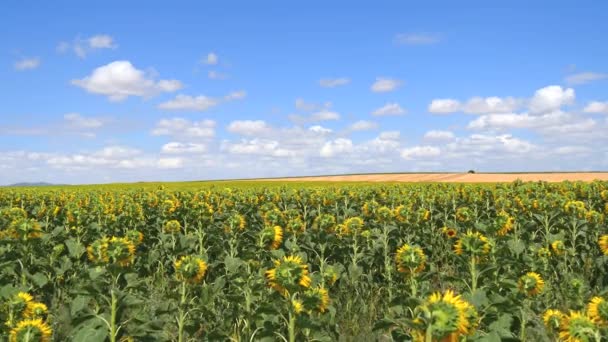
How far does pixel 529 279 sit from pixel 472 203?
1120cm

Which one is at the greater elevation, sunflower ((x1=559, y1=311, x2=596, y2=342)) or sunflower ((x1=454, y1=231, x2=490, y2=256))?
sunflower ((x1=454, y1=231, x2=490, y2=256))

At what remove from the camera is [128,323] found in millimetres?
4312

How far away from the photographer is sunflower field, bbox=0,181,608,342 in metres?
4.18

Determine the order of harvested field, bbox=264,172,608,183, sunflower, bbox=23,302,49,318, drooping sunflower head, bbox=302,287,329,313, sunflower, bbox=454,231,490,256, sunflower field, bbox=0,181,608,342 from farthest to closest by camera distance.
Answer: harvested field, bbox=264,172,608,183 < sunflower, bbox=454,231,490,256 < drooping sunflower head, bbox=302,287,329,313 < sunflower, bbox=23,302,49,318 < sunflower field, bbox=0,181,608,342

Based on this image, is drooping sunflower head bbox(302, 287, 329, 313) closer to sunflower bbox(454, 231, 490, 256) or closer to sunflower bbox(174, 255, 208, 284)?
sunflower bbox(174, 255, 208, 284)

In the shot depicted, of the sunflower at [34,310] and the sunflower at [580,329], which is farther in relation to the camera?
the sunflower at [34,310]

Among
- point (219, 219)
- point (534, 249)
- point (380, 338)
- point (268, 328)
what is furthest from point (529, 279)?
point (219, 219)

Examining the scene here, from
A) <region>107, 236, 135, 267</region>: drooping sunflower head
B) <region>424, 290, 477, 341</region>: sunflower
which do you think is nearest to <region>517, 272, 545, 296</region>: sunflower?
<region>424, 290, 477, 341</region>: sunflower

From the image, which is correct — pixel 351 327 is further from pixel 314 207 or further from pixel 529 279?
pixel 314 207

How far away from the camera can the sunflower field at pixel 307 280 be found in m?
4.18

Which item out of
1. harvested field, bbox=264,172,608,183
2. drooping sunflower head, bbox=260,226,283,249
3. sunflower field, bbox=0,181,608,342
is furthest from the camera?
harvested field, bbox=264,172,608,183

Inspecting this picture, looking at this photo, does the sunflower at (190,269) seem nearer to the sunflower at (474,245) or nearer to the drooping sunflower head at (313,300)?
the drooping sunflower head at (313,300)

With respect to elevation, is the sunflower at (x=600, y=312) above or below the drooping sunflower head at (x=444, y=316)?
below

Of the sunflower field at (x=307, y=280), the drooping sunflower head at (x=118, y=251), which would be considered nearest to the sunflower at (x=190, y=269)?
the sunflower field at (x=307, y=280)
